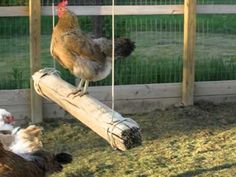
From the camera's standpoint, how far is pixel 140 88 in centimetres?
805

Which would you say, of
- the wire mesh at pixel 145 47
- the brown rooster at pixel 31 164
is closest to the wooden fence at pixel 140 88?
the wire mesh at pixel 145 47

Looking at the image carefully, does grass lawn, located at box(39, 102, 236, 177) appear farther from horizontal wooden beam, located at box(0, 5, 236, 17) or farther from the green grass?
horizontal wooden beam, located at box(0, 5, 236, 17)

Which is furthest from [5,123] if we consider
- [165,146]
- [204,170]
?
[165,146]

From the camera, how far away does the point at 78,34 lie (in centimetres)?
521

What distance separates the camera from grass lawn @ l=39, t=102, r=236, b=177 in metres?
5.88

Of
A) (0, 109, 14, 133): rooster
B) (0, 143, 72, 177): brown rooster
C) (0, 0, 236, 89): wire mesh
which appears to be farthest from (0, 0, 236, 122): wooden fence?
(0, 143, 72, 177): brown rooster

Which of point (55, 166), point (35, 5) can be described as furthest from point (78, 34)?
point (35, 5)

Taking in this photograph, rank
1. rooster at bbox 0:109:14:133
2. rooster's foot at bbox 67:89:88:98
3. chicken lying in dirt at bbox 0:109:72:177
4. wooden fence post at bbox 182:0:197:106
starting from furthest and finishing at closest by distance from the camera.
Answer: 1. wooden fence post at bbox 182:0:197:106
2. rooster at bbox 0:109:14:133
3. rooster's foot at bbox 67:89:88:98
4. chicken lying in dirt at bbox 0:109:72:177

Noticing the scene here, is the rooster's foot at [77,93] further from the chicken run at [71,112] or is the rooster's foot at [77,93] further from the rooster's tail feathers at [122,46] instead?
the rooster's tail feathers at [122,46]

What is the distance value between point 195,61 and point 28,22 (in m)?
2.36

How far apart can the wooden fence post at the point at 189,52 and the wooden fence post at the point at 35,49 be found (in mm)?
1938

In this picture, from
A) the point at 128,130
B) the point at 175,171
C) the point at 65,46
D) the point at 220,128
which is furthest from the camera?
the point at 220,128

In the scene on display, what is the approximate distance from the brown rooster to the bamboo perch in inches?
13.1

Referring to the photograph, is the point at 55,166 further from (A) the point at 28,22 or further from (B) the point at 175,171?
(A) the point at 28,22
